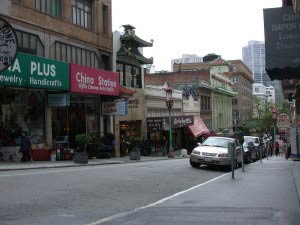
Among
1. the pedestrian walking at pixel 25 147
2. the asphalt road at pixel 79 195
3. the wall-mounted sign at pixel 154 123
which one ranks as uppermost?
the wall-mounted sign at pixel 154 123

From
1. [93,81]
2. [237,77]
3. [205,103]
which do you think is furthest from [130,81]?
[237,77]

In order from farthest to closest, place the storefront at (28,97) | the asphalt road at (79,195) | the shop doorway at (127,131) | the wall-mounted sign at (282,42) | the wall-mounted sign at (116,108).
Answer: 1. the shop doorway at (127,131)
2. the wall-mounted sign at (116,108)
3. the storefront at (28,97)
4. the wall-mounted sign at (282,42)
5. the asphalt road at (79,195)

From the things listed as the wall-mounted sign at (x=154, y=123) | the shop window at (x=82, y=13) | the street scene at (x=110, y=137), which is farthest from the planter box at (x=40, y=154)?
the wall-mounted sign at (x=154, y=123)

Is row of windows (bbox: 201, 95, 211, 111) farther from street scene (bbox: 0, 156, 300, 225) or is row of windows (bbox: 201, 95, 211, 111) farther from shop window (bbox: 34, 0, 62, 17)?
street scene (bbox: 0, 156, 300, 225)

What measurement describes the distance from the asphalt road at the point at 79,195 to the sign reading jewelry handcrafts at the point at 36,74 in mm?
8970

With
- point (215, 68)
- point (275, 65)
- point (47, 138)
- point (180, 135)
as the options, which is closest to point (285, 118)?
point (47, 138)

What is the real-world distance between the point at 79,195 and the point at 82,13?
81.9 ft

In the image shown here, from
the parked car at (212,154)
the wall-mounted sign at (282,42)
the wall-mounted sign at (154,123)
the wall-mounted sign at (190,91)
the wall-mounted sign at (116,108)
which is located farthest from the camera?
the wall-mounted sign at (190,91)

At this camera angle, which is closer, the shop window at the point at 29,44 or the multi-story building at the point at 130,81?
the shop window at the point at 29,44

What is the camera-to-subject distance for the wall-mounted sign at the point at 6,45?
275 inches

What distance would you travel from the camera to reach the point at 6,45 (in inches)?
277

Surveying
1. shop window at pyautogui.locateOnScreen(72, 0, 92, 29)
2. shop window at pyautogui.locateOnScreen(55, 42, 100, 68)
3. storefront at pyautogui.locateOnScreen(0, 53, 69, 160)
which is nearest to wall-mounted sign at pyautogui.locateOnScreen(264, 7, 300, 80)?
storefront at pyautogui.locateOnScreen(0, 53, 69, 160)

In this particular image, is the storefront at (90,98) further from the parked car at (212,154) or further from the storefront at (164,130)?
the parked car at (212,154)

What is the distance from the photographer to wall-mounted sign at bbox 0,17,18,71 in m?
6.98
